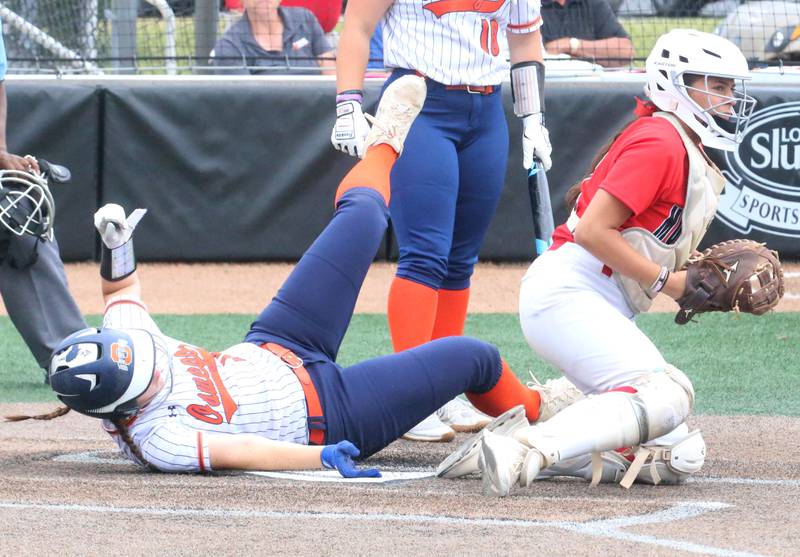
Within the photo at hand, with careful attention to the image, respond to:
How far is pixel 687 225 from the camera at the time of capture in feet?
12.7

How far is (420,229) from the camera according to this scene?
4492 mm

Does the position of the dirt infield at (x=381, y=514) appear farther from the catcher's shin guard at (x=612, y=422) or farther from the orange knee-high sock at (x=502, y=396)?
the orange knee-high sock at (x=502, y=396)

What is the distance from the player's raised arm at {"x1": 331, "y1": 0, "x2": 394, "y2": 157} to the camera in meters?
4.56

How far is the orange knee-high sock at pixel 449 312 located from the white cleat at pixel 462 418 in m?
0.27

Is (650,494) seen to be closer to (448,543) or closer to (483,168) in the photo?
(448,543)

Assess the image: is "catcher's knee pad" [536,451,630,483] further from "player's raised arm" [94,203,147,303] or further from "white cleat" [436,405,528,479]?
"player's raised arm" [94,203,147,303]

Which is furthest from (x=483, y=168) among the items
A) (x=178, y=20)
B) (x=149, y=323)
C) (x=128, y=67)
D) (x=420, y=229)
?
(x=178, y=20)

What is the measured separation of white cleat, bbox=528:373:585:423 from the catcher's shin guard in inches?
27.9

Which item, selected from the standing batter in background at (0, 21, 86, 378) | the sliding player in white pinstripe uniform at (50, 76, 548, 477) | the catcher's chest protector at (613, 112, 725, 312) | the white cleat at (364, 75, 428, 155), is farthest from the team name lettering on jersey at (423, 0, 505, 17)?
the standing batter in background at (0, 21, 86, 378)

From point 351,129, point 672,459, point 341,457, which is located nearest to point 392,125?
point 351,129

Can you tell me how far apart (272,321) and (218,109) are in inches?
197

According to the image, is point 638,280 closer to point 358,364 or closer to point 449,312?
point 358,364

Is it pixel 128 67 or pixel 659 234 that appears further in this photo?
pixel 128 67

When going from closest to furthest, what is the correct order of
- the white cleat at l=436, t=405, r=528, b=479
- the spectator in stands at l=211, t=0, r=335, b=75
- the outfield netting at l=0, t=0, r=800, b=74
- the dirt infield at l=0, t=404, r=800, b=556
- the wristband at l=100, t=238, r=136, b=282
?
the dirt infield at l=0, t=404, r=800, b=556
the white cleat at l=436, t=405, r=528, b=479
the wristband at l=100, t=238, r=136, b=282
the spectator in stands at l=211, t=0, r=335, b=75
the outfield netting at l=0, t=0, r=800, b=74
